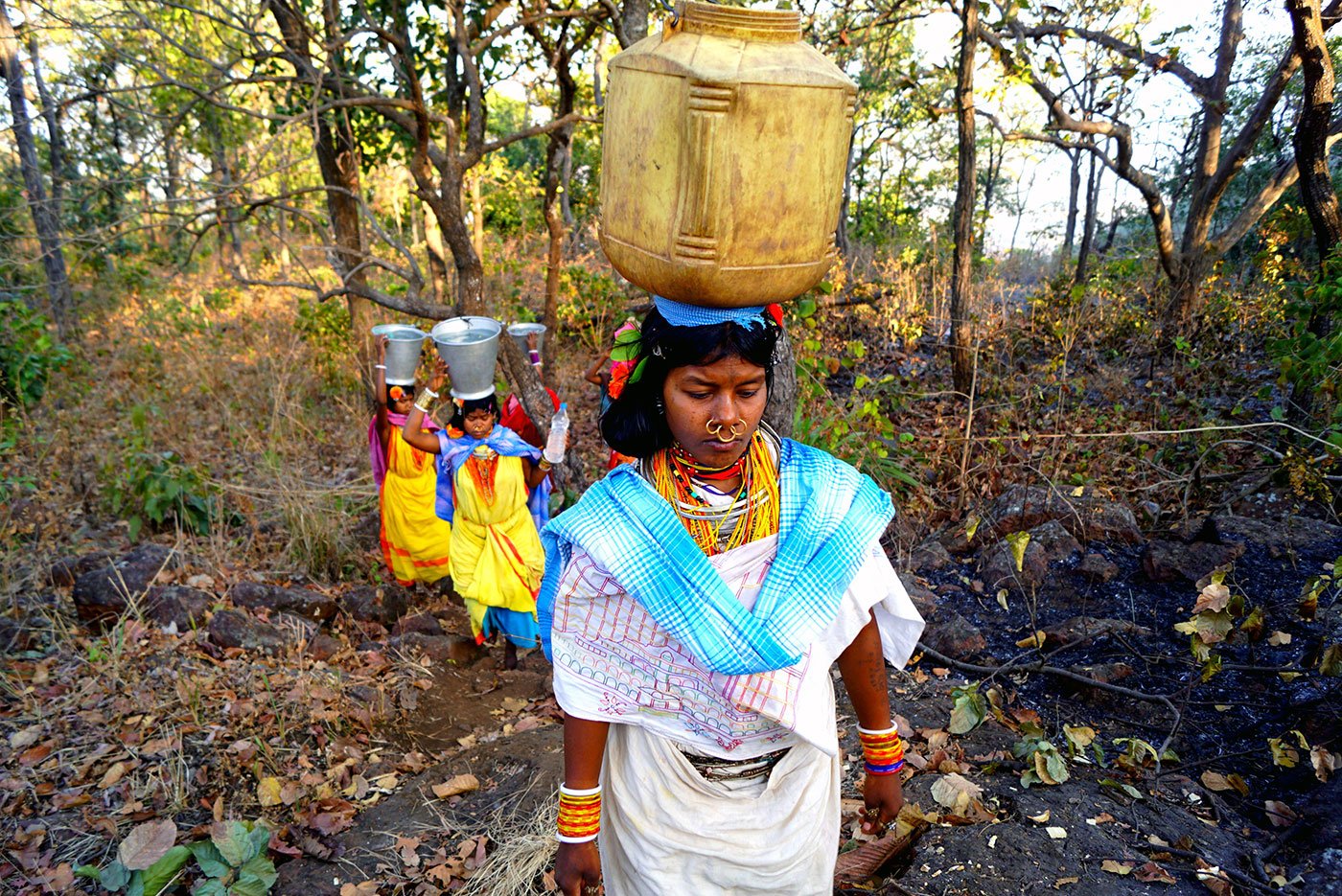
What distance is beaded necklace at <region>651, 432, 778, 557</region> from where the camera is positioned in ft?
5.40

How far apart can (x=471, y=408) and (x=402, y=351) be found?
770mm

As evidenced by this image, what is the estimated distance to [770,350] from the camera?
5.23ft

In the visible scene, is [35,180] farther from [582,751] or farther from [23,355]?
[582,751]

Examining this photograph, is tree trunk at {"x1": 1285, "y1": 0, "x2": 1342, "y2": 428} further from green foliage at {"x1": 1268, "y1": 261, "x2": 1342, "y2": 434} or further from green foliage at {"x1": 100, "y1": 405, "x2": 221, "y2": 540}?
green foliage at {"x1": 100, "y1": 405, "x2": 221, "y2": 540}

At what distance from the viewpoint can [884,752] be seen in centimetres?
176

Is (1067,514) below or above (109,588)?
above

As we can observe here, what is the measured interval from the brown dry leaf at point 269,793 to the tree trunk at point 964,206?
5434 millimetres

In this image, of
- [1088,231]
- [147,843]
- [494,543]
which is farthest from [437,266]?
[1088,231]

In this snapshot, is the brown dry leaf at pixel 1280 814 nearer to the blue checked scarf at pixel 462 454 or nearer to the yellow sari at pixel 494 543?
the yellow sari at pixel 494 543

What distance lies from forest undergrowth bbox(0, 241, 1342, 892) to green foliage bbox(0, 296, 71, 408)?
6.6 inches

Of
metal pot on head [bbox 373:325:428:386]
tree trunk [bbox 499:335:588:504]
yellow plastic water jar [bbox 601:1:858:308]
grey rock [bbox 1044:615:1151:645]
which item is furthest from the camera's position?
tree trunk [bbox 499:335:588:504]

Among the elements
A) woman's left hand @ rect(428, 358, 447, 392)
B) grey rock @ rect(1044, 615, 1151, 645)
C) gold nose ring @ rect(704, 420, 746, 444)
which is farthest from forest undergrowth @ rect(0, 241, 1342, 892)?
gold nose ring @ rect(704, 420, 746, 444)

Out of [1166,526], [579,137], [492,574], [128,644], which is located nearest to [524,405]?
[492,574]

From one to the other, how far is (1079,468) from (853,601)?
13.1 feet
